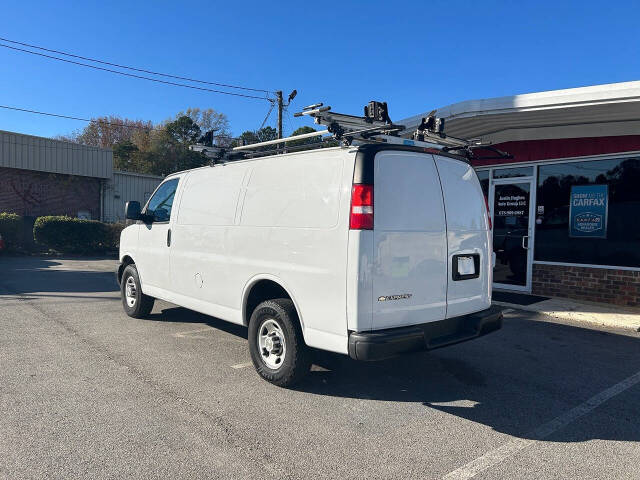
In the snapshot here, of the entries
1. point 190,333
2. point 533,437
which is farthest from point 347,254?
point 190,333

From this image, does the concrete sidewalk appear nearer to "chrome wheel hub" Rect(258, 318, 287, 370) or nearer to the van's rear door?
the van's rear door

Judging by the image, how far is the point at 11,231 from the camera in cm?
1755

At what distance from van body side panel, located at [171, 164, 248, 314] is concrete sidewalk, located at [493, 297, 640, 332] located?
5826 mm

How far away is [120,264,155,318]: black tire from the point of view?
22.2 feet

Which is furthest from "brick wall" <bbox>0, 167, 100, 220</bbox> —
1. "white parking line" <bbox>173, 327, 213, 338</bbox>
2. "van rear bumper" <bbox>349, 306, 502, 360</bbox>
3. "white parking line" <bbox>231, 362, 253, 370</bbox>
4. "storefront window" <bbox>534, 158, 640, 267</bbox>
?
"van rear bumper" <bbox>349, 306, 502, 360</bbox>

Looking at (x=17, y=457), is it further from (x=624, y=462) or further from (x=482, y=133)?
(x=482, y=133)

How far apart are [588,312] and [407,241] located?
5.80 metres

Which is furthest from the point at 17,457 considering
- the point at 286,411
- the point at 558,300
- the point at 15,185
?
the point at 15,185

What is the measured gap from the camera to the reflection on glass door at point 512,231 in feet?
32.0

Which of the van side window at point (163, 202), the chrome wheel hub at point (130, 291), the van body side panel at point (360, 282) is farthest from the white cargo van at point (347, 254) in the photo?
the chrome wheel hub at point (130, 291)

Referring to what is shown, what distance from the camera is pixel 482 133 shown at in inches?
392

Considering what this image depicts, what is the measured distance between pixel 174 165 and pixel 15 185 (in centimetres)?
2128

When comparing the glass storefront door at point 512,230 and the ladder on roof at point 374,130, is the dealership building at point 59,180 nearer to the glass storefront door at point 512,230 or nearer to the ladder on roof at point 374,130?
the glass storefront door at point 512,230

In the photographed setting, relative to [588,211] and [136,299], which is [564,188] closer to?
[588,211]
